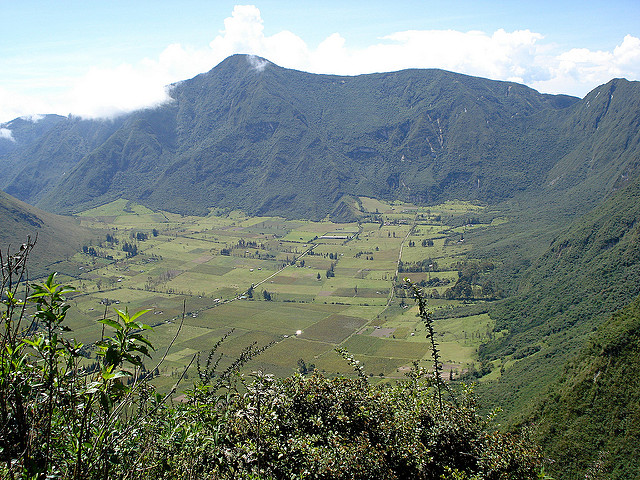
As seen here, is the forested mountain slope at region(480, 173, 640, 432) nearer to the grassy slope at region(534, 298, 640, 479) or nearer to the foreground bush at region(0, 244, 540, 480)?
the grassy slope at region(534, 298, 640, 479)

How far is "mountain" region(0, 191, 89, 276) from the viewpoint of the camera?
131875mm

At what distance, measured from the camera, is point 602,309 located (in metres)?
75.8

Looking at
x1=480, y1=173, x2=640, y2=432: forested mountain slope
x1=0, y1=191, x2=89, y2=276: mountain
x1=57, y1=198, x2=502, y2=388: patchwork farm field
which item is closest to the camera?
x1=480, y1=173, x2=640, y2=432: forested mountain slope

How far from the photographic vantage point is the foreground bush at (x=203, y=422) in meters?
5.07

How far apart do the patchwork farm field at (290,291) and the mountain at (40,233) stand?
19.9 ft

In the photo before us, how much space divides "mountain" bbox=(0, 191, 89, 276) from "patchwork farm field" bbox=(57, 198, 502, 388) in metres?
6.07

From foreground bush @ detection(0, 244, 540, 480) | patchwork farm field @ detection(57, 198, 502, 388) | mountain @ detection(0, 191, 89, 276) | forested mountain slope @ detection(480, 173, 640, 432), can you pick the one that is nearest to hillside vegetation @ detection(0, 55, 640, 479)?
foreground bush @ detection(0, 244, 540, 480)

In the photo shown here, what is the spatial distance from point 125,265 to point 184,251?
21.7 metres

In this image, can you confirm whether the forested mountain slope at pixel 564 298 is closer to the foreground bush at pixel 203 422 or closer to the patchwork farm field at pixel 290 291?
the patchwork farm field at pixel 290 291

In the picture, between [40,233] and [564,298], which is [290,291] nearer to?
[564,298]

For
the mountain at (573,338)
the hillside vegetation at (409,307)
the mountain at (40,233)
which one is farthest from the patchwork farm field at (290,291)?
the mountain at (573,338)

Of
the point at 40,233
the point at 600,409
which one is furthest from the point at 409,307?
the point at 40,233

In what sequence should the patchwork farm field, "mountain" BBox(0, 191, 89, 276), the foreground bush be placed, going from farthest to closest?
"mountain" BBox(0, 191, 89, 276) < the patchwork farm field < the foreground bush

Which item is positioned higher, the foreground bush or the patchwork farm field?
the foreground bush
